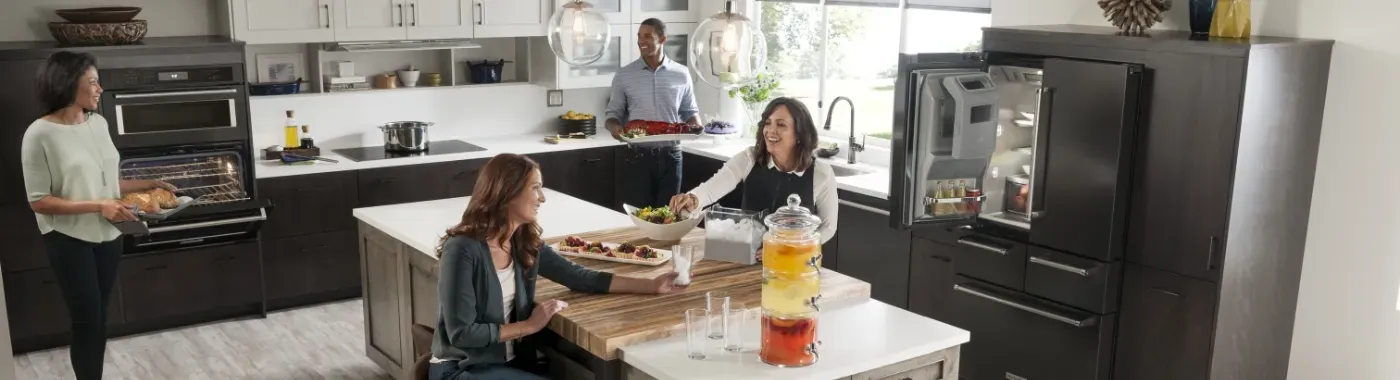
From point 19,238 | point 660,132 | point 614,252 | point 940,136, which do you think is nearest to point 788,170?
point 940,136

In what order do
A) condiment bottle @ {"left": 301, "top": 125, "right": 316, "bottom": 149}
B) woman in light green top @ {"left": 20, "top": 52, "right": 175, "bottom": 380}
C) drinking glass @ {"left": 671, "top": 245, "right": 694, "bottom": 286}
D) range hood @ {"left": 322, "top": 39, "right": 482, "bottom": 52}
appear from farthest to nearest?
range hood @ {"left": 322, "top": 39, "right": 482, "bottom": 52} < condiment bottle @ {"left": 301, "top": 125, "right": 316, "bottom": 149} < woman in light green top @ {"left": 20, "top": 52, "right": 175, "bottom": 380} < drinking glass @ {"left": 671, "top": 245, "right": 694, "bottom": 286}

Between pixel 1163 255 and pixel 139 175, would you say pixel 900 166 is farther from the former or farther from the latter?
pixel 139 175

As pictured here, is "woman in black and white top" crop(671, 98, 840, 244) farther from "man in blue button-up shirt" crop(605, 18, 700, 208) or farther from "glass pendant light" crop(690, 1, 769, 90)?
"man in blue button-up shirt" crop(605, 18, 700, 208)

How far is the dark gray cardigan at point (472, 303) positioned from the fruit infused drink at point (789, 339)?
80cm

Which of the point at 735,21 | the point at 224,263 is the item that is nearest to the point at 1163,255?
the point at 735,21

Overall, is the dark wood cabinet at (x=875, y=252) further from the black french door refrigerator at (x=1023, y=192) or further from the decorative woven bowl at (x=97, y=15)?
the decorative woven bowl at (x=97, y=15)

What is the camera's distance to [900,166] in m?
4.46

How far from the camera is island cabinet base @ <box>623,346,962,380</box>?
3139 millimetres

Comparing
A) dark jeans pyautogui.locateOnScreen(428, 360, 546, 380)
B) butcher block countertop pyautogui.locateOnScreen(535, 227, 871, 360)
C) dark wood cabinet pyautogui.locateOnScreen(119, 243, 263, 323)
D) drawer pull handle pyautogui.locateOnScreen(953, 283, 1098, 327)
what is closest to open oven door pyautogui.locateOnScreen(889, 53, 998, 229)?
drawer pull handle pyautogui.locateOnScreen(953, 283, 1098, 327)

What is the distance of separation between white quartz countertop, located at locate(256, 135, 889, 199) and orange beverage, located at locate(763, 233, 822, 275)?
2.42m

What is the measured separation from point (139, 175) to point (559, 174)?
7.23ft

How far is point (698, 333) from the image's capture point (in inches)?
121

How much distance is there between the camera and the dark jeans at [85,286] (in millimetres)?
4547

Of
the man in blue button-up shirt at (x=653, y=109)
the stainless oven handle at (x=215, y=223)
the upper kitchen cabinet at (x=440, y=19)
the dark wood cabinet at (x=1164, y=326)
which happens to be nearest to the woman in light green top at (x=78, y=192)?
the stainless oven handle at (x=215, y=223)
